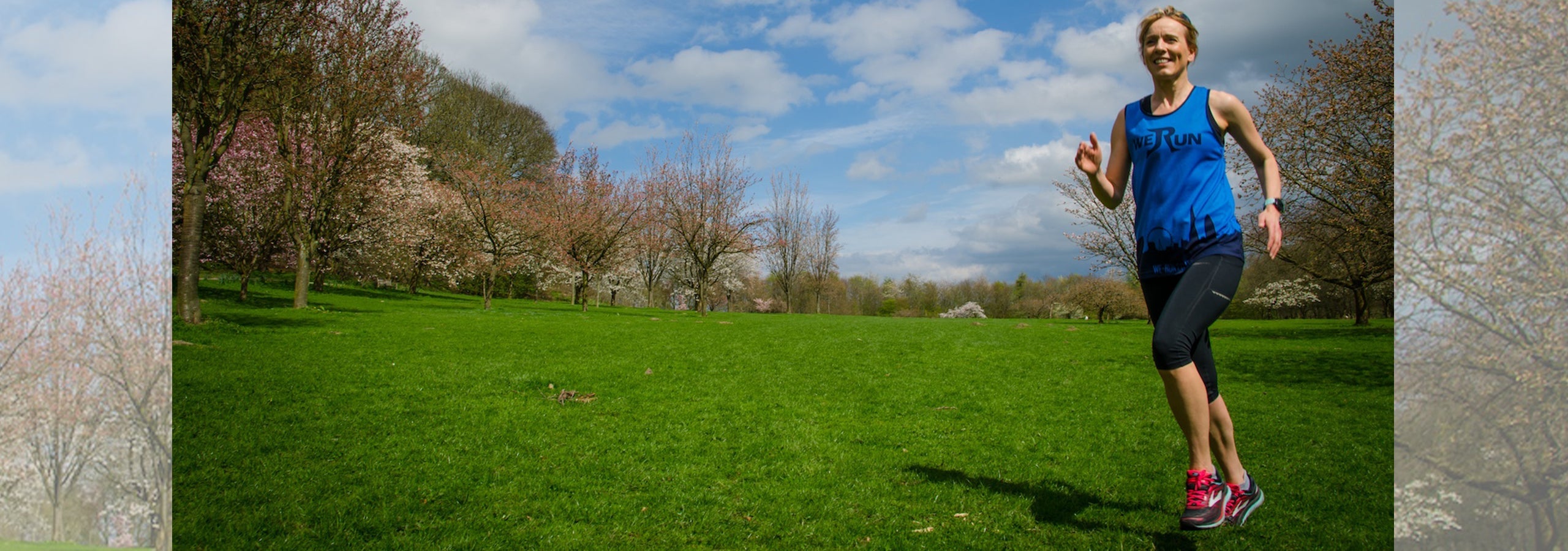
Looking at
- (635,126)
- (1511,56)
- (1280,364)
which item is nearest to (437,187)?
(635,126)

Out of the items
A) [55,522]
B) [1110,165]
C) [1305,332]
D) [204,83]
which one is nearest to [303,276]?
[204,83]

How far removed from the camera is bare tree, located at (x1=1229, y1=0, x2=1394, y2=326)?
7363 millimetres

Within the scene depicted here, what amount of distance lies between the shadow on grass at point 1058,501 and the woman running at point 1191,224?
260 millimetres

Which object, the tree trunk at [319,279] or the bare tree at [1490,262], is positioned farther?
the tree trunk at [319,279]

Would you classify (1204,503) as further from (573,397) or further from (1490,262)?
(573,397)

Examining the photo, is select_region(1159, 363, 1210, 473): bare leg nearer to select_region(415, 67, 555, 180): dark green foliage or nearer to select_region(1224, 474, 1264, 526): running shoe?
select_region(1224, 474, 1264, 526): running shoe

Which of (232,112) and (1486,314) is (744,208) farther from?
(1486,314)

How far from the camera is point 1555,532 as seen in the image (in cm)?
309

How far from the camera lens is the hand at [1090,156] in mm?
2211

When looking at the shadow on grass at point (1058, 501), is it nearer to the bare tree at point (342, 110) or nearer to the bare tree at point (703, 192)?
the bare tree at point (342, 110)

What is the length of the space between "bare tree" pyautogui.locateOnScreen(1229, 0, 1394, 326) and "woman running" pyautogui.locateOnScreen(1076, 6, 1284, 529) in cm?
591

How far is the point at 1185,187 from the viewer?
2.06m

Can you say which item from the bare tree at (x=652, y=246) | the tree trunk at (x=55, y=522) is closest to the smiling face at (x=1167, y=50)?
the tree trunk at (x=55, y=522)

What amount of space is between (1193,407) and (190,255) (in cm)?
845
